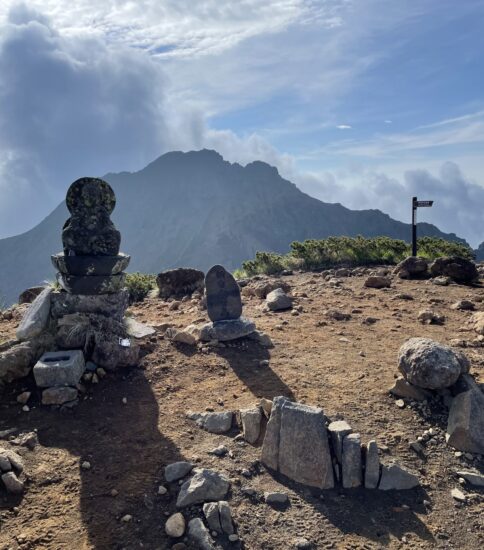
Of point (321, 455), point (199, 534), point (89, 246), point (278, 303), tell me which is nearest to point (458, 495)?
point (321, 455)

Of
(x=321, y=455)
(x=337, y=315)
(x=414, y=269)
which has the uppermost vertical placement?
(x=414, y=269)

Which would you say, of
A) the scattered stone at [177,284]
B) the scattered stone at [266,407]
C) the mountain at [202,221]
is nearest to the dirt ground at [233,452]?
the scattered stone at [266,407]

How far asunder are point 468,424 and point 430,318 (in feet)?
14.3

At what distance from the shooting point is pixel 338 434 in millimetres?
4840

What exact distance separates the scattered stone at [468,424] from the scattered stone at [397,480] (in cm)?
83

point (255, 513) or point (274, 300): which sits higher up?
point (274, 300)

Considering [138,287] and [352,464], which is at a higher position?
[138,287]

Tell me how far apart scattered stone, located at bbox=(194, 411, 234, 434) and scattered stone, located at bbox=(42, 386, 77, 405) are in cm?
176

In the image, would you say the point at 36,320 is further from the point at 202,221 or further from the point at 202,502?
the point at 202,221

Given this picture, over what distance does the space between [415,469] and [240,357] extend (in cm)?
337

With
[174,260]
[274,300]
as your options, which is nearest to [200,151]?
[174,260]

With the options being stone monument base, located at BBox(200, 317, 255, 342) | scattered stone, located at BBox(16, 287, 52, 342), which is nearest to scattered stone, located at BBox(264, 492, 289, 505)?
stone monument base, located at BBox(200, 317, 255, 342)

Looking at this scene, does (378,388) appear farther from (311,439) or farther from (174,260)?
(174,260)

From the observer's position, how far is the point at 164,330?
855 centimetres
